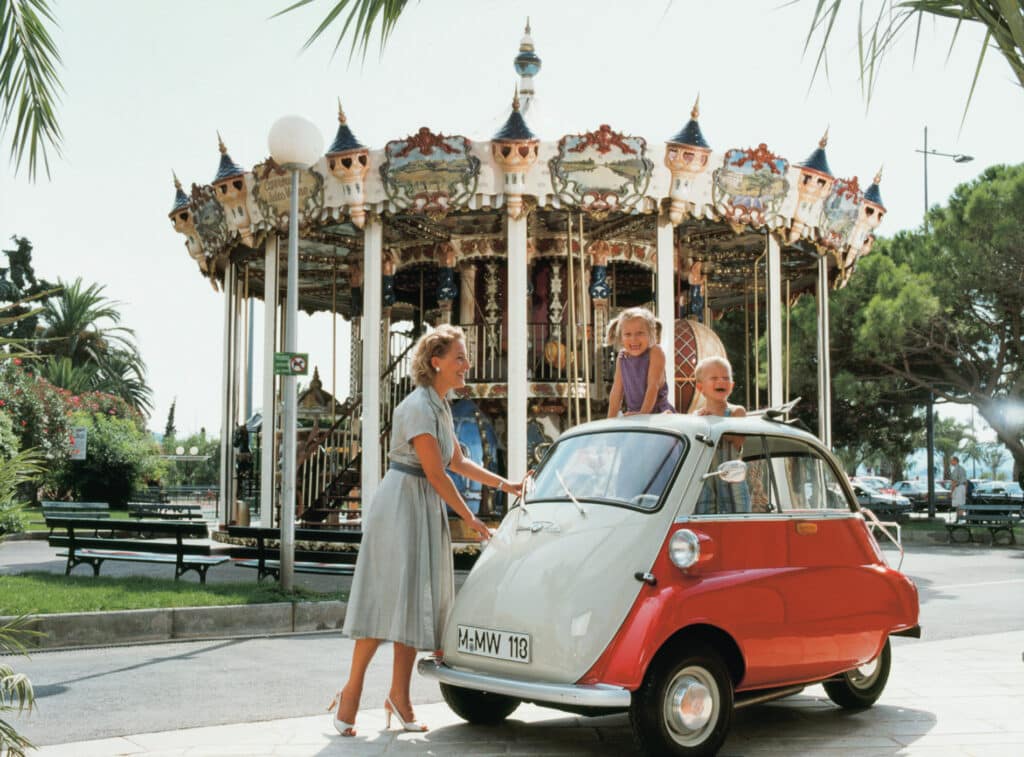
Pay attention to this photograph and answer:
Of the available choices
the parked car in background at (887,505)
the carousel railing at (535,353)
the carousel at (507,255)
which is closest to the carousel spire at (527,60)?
the carousel at (507,255)

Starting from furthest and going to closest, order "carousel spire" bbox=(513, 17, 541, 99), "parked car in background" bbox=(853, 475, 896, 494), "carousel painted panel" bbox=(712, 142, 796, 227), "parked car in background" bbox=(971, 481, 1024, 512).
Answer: "parked car in background" bbox=(853, 475, 896, 494)
"parked car in background" bbox=(971, 481, 1024, 512)
"carousel spire" bbox=(513, 17, 541, 99)
"carousel painted panel" bbox=(712, 142, 796, 227)

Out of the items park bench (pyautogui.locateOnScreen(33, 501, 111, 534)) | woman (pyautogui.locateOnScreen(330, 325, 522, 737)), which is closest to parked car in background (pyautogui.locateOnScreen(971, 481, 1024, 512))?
park bench (pyautogui.locateOnScreen(33, 501, 111, 534))

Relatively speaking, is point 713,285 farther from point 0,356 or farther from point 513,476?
point 0,356

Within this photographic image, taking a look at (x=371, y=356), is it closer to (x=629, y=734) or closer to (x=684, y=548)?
(x=629, y=734)

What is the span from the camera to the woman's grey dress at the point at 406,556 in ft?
18.9

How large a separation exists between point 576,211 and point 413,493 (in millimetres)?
12313

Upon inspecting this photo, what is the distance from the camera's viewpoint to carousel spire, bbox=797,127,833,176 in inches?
708

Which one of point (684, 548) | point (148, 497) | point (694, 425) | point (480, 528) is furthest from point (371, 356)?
point (148, 497)

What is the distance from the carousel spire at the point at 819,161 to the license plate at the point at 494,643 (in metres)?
14.1

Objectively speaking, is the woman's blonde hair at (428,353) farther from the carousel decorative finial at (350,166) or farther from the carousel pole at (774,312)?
the carousel pole at (774,312)

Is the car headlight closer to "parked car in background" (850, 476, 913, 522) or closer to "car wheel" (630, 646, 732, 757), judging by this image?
"car wheel" (630, 646, 732, 757)

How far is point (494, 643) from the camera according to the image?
215 inches

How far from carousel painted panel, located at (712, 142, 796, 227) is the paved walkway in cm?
1107

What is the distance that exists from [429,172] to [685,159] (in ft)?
12.8
